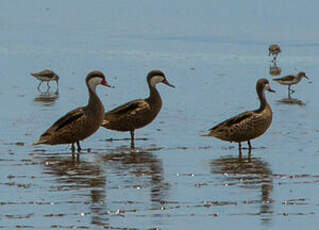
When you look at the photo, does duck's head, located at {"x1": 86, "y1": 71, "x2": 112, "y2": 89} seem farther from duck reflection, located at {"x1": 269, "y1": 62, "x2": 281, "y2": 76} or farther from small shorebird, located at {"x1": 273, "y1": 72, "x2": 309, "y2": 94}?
duck reflection, located at {"x1": 269, "y1": 62, "x2": 281, "y2": 76}

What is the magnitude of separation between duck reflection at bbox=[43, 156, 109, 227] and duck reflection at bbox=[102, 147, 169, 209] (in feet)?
1.19

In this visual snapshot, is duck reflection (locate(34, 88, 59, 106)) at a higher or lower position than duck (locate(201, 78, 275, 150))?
higher

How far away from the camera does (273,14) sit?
186 feet

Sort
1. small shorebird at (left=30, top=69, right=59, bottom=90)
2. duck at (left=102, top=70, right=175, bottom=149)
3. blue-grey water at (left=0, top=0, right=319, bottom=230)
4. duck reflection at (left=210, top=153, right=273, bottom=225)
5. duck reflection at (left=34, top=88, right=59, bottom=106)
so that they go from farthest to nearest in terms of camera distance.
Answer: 1. small shorebird at (left=30, top=69, right=59, bottom=90)
2. duck reflection at (left=34, top=88, right=59, bottom=106)
3. duck at (left=102, top=70, right=175, bottom=149)
4. duck reflection at (left=210, top=153, right=273, bottom=225)
5. blue-grey water at (left=0, top=0, right=319, bottom=230)

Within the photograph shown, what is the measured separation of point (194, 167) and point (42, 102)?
10.3 meters

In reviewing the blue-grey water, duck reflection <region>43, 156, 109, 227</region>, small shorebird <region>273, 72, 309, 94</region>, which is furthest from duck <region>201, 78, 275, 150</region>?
small shorebird <region>273, 72, 309, 94</region>

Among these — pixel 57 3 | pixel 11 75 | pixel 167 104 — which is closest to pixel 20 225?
pixel 167 104

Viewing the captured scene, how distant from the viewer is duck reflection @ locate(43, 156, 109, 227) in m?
12.9

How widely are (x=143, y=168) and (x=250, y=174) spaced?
65.6 inches

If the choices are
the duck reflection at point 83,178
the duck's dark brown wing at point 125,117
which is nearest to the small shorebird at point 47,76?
the duck's dark brown wing at point 125,117

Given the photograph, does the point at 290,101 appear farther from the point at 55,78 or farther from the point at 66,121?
the point at 66,121

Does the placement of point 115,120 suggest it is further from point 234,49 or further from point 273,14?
point 273,14

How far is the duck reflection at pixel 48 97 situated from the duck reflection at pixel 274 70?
24.2 feet

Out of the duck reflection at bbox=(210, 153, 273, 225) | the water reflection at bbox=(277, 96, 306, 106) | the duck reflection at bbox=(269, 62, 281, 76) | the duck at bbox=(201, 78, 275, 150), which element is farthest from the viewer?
the duck reflection at bbox=(269, 62, 281, 76)
